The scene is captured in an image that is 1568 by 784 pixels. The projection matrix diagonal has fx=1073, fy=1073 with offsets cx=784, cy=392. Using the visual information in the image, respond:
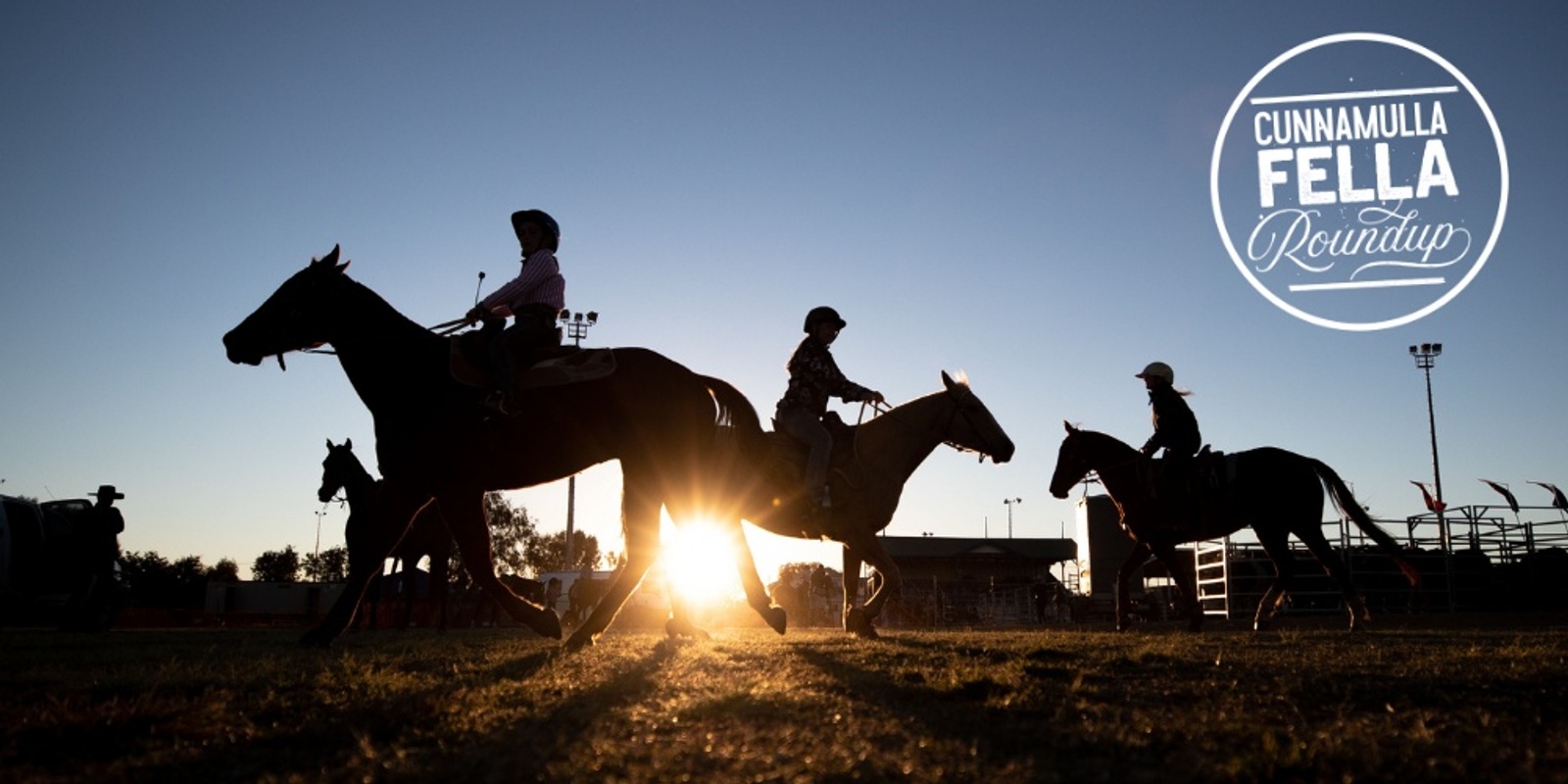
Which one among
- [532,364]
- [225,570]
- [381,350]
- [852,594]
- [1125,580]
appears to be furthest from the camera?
Result: [225,570]

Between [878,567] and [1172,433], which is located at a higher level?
[1172,433]

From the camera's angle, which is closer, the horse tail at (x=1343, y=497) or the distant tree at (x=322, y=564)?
the horse tail at (x=1343, y=497)

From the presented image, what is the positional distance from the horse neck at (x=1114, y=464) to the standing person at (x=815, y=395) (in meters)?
5.47

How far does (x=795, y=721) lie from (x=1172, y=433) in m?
12.1

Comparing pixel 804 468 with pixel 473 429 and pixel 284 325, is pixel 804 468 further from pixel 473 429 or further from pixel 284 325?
pixel 284 325

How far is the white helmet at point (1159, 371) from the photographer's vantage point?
1488cm

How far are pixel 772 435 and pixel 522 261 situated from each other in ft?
11.5

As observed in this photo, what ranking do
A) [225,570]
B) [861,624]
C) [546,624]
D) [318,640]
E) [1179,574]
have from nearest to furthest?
[546,624] → [318,640] → [861,624] → [1179,574] → [225,570]

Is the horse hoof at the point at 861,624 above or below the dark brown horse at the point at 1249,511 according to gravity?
below

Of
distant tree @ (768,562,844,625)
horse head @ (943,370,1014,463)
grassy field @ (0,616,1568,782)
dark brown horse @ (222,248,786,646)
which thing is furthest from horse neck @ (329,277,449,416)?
distant tree @ (768,562,844,625)

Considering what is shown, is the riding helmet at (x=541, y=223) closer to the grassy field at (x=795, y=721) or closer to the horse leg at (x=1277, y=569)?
the grassy field at (x=795, y=721)

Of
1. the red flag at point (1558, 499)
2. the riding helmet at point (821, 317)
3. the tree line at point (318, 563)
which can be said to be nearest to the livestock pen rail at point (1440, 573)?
the red flag at point (1558, 499)

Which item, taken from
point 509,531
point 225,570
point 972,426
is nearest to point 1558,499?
point 972,426

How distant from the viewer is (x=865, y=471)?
11.5 meters
